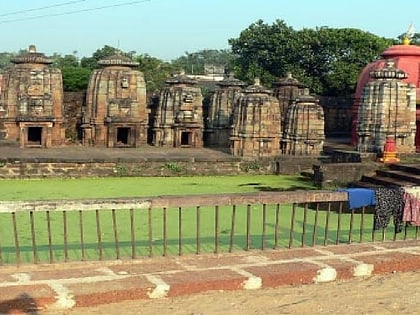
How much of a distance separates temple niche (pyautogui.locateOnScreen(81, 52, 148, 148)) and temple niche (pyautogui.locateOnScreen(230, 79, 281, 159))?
396 centimetres

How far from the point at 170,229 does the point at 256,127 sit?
9.15m

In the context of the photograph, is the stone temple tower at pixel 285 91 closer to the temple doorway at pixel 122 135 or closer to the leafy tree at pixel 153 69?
the temple doorway at pixel 122 135

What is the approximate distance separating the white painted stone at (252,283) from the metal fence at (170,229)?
33.5 inches

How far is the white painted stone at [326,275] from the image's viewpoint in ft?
17.0

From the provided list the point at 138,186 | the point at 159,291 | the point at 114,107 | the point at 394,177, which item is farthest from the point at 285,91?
the point at 159,291

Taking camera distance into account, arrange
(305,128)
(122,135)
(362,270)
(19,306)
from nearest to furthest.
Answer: (19,306) → (362,270) → (305,128) → (122,135)

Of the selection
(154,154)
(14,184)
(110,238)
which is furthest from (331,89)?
(110,238)

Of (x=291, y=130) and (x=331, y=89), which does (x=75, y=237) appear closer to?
(x=291, y=130)

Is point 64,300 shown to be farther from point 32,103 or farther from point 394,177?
point 32,103

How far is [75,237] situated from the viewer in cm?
834

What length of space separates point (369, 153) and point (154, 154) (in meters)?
6.08

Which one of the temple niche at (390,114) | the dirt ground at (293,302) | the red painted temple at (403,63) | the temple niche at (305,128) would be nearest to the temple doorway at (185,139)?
the temple niche at (305,128)

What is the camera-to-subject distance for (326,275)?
5.22 m

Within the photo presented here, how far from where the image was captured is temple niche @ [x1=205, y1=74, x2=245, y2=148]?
2227 cm
